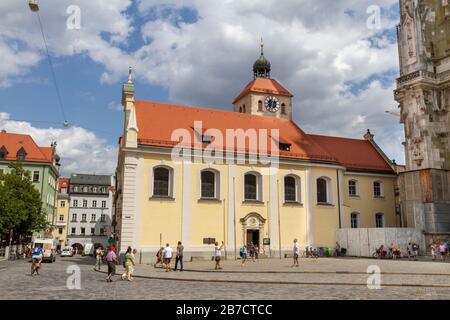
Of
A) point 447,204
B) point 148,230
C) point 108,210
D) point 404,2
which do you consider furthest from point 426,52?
point 108,210

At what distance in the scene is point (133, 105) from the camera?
1468 inches

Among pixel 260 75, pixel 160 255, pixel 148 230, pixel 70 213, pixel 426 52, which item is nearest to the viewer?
pixel 160 255

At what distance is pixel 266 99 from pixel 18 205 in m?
30.0

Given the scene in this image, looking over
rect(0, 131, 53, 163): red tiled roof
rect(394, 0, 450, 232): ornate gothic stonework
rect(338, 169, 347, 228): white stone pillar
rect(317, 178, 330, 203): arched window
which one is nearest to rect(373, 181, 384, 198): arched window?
rect(394, 0, 450, 232): ornate gothic stonework

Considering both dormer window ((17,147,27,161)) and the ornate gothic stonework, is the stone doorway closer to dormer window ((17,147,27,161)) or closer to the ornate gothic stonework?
the ornate gothic stonework

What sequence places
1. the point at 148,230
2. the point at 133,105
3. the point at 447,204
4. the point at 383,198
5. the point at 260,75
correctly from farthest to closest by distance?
the point at 260,75
the point at 383,198
the point at 447,204
the point at 133,105
the point at 148,230

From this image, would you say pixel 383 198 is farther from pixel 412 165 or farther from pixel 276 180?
pixel 276 180

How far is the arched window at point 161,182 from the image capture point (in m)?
34.8

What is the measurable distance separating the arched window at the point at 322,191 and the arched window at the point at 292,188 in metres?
2.56

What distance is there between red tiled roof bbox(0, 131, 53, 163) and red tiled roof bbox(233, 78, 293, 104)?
32.3 m

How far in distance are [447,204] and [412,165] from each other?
15.4 ft

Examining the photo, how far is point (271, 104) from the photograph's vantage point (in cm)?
5306

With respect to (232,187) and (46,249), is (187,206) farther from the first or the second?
(46,249)

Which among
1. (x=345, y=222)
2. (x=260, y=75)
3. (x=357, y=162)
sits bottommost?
(x=345, y=222)
